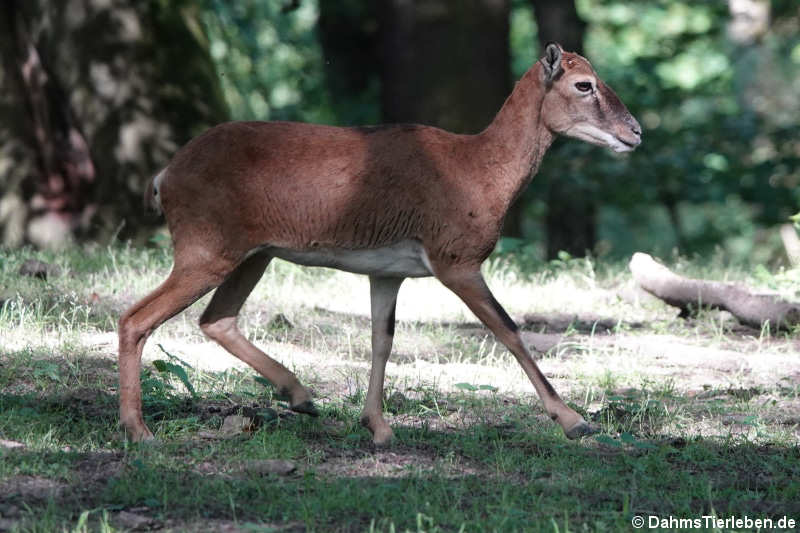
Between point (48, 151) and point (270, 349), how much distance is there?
5.69m

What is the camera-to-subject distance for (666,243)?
31547 millimetres

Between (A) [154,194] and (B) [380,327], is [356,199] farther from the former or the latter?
(A) [154,194]

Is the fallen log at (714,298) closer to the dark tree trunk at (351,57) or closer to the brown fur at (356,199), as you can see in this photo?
the brown fur at (356,199)

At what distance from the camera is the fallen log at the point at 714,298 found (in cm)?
866

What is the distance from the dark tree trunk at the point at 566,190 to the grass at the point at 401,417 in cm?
560

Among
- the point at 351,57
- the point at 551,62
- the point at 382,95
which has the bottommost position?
the point at 551,62

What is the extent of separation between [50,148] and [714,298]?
22.6 ft

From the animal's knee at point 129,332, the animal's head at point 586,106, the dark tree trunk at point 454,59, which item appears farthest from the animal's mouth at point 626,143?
the dark tree trunk at point 454,59

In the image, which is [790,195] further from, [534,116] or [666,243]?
[666,243]

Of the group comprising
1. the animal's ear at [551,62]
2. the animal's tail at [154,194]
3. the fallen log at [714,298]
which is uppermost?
the animal's ear at [551,62]

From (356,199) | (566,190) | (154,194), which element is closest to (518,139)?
(356,199)

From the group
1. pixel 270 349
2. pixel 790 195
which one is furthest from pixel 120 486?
pixel 790 195

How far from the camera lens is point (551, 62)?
6.45 meters

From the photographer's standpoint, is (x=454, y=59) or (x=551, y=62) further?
(x=454, y=59)
